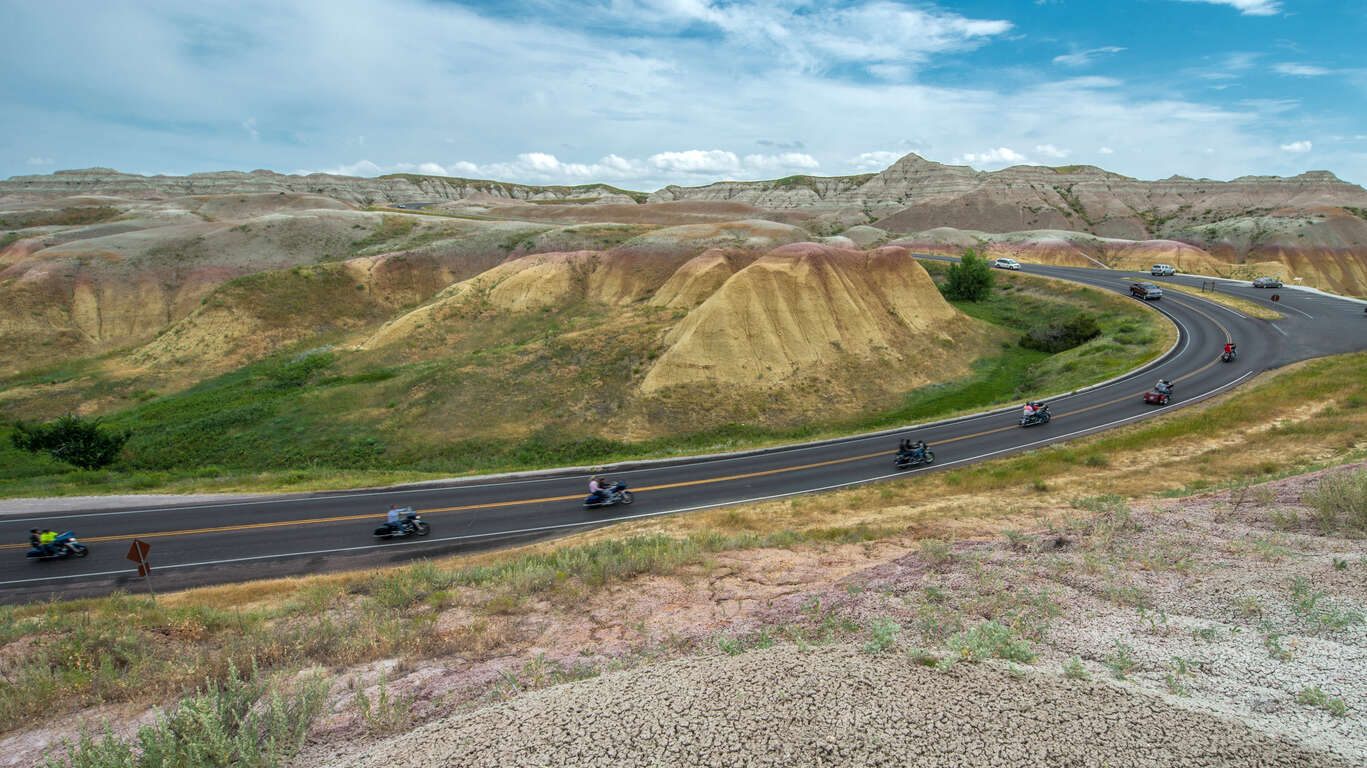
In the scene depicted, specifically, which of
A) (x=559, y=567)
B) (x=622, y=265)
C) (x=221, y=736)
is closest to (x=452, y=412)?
(x=559, y=567)

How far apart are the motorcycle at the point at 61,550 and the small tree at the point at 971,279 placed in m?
72.9

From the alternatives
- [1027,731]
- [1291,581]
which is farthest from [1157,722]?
[1291,581]

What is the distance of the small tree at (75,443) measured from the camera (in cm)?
3344

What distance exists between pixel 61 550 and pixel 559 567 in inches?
838

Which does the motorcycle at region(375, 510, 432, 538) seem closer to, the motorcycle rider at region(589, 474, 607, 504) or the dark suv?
the motorcycle rider at region(589, 474, 607, 504)

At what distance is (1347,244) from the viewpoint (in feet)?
266

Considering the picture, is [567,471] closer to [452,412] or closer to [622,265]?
[452,412]

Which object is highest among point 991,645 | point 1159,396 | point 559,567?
point 991,645

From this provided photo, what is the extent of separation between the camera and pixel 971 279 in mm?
64500

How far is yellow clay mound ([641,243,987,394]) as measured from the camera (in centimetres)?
4100

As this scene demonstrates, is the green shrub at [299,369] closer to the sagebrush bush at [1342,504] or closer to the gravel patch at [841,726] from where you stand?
the gravel patch at [841,726]

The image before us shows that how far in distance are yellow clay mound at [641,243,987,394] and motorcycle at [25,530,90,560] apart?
90.8ft

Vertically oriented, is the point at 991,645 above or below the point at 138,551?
above

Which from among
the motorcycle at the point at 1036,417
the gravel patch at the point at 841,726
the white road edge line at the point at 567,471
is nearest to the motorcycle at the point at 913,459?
the white road edge line at the point at 567,471
